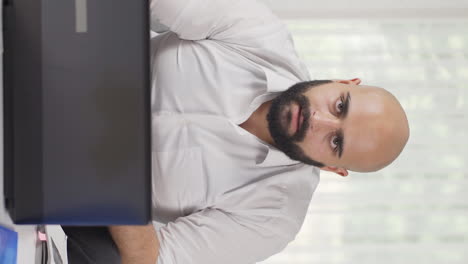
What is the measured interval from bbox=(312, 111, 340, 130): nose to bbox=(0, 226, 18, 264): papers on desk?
788mm

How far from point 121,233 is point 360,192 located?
112cm

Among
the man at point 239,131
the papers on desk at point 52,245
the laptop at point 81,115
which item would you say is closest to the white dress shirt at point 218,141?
the man at point 239,131

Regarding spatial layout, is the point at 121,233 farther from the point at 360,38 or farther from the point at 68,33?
the point at 360,38

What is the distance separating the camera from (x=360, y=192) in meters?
1.86

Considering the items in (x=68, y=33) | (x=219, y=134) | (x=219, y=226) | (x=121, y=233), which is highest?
(x=68, y=33)

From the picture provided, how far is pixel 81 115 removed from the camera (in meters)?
0.70

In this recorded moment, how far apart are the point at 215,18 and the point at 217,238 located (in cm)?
57

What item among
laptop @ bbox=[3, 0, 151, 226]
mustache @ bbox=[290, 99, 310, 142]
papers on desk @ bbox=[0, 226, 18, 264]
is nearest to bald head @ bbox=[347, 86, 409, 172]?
mustache @ bbox=[290, 99, 310, 142]

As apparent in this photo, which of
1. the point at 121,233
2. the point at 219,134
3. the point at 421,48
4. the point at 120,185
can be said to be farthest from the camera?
the point at 421,48

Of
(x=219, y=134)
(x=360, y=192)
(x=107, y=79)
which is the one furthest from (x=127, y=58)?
(x=360, y=192)

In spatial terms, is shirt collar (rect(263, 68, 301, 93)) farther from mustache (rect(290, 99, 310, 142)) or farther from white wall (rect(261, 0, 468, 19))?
white wall (rect(261, 0, 468, 19))

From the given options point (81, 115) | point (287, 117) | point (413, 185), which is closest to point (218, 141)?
point (287, 117)

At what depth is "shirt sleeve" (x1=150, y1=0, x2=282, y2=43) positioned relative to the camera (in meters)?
1.16

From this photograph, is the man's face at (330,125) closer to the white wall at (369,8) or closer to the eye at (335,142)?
the eye at (335,142)
